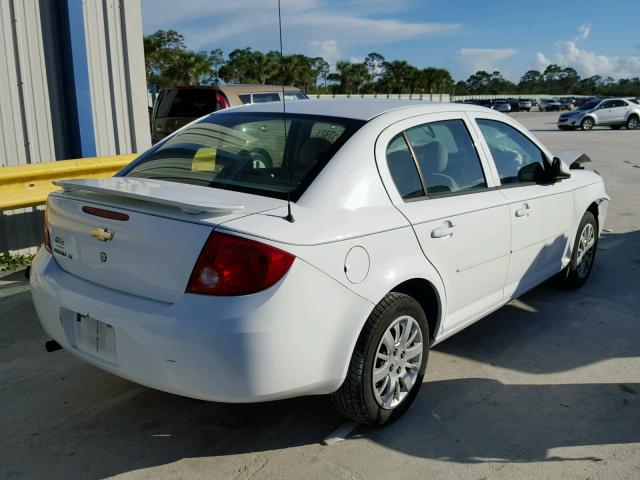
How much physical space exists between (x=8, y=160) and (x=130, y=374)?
4633 mm

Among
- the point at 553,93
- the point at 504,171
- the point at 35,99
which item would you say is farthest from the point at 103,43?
the point at 553,93

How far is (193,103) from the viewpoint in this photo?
12.1 meters

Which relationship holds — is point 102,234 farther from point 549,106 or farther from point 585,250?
point 549,106

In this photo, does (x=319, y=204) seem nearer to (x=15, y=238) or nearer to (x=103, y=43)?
(x=15, y=238)

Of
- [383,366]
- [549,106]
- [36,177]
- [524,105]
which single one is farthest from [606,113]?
[549,106]

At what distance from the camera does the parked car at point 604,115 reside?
30.6 metres

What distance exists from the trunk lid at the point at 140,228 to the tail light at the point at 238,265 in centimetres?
7

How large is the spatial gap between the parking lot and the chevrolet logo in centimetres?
103

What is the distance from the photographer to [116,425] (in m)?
3.26

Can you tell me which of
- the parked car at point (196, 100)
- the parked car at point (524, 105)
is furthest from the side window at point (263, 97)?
the parked car at point (524, 105)

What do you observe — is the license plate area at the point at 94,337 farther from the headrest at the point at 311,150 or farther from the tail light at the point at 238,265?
the headrest at the point at 311,150

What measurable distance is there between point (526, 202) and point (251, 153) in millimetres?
1917

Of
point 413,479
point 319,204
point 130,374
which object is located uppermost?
point 319,204

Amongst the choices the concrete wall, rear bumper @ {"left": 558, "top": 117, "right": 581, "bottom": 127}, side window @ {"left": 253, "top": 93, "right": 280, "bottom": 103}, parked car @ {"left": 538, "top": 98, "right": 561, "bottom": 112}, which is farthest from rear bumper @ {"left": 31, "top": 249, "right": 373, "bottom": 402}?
parked car @ {"left": 538, "top": 98, "right": 561, "bottom": 112}
